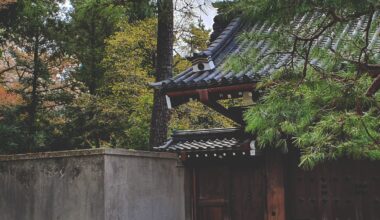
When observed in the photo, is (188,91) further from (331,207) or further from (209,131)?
(331,207)

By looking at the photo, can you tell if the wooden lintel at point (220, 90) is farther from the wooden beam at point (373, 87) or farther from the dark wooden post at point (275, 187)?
the wooden beam at point (373, 87)

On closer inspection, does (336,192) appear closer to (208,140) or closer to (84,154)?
(208,140)

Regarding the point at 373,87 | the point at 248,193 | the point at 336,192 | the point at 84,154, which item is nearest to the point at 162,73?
the point at 84,154

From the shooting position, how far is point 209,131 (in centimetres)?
953

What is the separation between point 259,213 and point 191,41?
28.3ft

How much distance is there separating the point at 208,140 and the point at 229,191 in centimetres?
100

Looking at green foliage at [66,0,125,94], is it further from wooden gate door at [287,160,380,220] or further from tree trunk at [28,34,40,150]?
wooden gate door at [287,160,380,220]

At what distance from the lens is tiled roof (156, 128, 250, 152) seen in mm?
8484

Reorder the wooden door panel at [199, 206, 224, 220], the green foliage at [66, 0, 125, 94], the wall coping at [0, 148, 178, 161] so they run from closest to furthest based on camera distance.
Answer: the wooden door panel at [199, 206, 224, 220], the wall coping at [0, 148, 178, 161], the green foliage at [66, 0, 125, 94]

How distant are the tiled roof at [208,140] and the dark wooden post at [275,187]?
528 mm

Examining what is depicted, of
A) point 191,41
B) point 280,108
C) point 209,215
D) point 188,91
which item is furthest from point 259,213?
point 191,41

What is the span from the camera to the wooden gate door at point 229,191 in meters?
8.75

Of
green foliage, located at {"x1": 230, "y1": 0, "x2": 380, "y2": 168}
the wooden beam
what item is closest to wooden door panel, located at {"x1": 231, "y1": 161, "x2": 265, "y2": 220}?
green foliage, located at {"x1": 230, "y1": 0, "x2": 380, "y2": 168}

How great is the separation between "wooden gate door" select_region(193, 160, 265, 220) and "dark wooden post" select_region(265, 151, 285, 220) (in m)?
0.43
